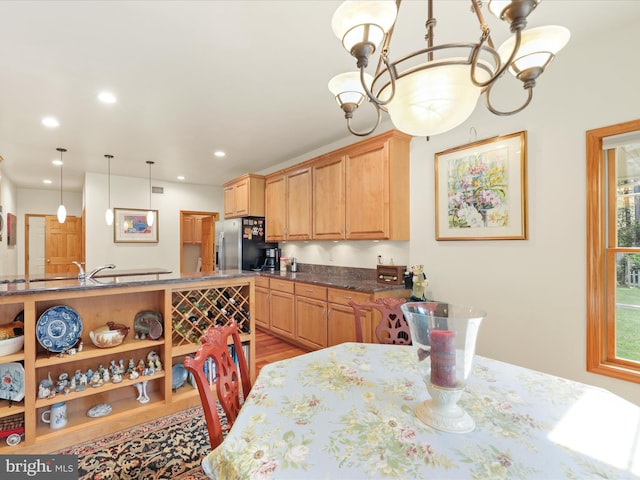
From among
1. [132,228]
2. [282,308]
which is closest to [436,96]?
[282,308]

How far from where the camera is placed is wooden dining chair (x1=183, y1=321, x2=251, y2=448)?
94 cm

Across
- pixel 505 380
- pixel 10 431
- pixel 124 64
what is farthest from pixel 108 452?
pixel 124 64

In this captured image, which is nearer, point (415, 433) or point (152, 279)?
point (415, 433)

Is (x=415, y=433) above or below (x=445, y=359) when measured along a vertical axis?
below

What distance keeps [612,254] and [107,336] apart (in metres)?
3.45

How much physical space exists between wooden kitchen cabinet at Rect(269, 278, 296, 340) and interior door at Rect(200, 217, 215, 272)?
11.3 ft

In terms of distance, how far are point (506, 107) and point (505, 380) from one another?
2.18 meters

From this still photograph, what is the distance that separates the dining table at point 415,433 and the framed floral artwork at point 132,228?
572 centimetres

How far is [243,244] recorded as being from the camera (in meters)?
4.83

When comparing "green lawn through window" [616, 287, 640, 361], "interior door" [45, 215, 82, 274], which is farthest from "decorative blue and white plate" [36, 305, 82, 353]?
"interior door" [45, 215, 82, 274]

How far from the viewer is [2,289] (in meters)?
1.74

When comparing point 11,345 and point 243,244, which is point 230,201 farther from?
point 11,345

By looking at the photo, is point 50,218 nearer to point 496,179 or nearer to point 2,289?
point 2,289

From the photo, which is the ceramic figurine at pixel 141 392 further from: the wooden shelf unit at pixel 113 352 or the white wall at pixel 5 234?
the white wall at pixel 5 234
